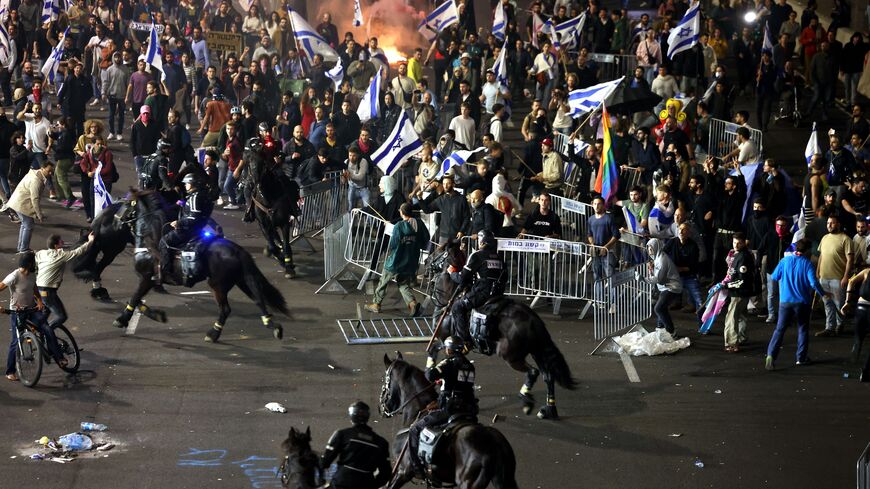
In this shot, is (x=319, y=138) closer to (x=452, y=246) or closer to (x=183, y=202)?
(x=183, y=202)

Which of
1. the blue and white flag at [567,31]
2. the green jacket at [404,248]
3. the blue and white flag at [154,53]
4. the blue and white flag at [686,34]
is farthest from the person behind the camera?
the blue and white flag at [567,31]

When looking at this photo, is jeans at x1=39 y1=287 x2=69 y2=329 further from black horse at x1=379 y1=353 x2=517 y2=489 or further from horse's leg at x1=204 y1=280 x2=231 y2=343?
black horse at x1=379 y1=353 x2=517 y2=489

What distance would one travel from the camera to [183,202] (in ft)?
64.2

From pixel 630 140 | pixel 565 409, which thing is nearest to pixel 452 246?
pixel 565 409

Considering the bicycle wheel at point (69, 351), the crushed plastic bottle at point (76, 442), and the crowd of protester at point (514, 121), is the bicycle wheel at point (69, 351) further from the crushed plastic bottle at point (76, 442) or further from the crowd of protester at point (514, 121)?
the crowd of protester at point (514, 121)

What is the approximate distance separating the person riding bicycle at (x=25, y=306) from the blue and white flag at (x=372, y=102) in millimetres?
9944

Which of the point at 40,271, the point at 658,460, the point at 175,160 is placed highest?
the point at 175,160

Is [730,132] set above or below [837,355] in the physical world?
above

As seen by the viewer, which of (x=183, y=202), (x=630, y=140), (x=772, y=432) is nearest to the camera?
(x=772, y=432)

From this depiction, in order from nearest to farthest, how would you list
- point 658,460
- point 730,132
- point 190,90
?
1. point 658,460
2. point 730,132
3. point 190,90

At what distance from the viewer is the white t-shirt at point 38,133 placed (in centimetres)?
2534

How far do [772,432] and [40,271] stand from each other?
29.0 ft

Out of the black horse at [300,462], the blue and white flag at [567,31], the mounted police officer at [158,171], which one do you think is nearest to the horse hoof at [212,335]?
the mounted police officer at [158,171]

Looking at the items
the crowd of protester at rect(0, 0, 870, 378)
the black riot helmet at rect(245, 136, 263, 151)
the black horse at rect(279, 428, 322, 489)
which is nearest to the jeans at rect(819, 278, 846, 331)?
the crowd of protester at rect(0, 0, 870, 378)
